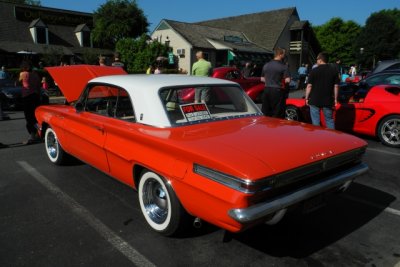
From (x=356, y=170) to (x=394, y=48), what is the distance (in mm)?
64832

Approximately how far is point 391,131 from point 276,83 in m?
2.35

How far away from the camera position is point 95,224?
3428 mm

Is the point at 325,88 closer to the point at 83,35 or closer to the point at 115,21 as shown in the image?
the point at 115,21

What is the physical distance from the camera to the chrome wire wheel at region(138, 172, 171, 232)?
316cm

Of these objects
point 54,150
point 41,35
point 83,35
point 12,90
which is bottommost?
point 54,150

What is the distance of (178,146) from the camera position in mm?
2807

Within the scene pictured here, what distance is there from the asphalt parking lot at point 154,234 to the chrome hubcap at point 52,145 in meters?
0.77

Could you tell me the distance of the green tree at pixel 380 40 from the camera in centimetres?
5825

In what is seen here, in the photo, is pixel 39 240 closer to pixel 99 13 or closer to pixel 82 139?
pixel 82 139

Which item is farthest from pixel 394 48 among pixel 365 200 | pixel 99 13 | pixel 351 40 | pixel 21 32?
pixel 365 200

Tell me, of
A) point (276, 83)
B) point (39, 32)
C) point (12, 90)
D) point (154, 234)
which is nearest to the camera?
point (154, 234)

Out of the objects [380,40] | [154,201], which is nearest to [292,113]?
[154,201]

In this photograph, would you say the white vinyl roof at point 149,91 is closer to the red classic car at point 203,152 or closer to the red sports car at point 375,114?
the red classic car at point 203,152

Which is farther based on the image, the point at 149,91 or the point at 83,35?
the point at 83,35
